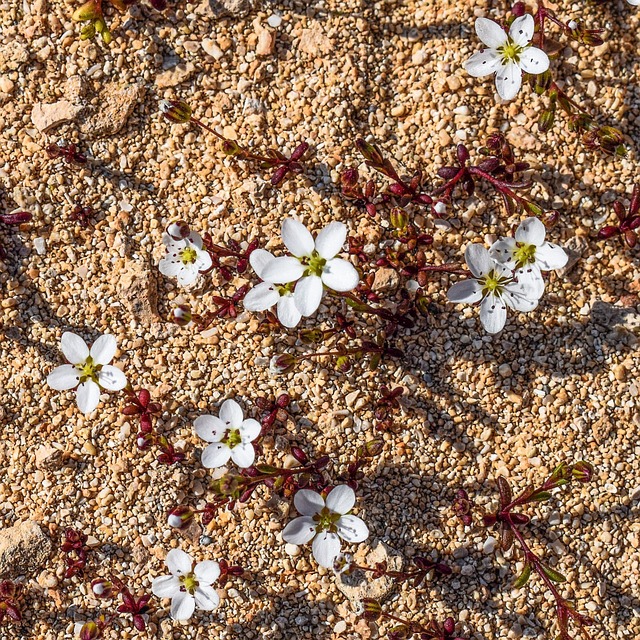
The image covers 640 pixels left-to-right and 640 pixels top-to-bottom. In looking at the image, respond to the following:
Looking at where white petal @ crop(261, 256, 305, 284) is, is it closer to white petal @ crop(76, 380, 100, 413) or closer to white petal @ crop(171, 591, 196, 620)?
white petal @ crop(76, 380, 100, 413)

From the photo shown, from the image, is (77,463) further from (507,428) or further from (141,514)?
(507,428)

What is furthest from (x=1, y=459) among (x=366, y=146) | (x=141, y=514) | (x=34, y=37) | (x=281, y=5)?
(x=281, y=5)

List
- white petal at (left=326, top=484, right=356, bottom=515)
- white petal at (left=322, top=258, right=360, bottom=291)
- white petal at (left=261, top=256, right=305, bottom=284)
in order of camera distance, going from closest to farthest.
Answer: white petal at (left=322, top=258, right=360, bottom=291)
white petal at (left=261, top=256, right=305, bottom=284)
white petal at (left=326, top=484, right=356, bottom=515)

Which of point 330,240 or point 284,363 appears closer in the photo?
point 330,240

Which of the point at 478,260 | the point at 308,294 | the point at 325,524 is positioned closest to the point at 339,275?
the point at 308,294

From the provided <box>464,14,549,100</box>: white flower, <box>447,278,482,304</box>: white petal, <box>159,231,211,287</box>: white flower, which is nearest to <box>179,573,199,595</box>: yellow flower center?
<box>159,231,211,287</box>: white flower

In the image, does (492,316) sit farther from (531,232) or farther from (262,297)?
(262,297)
